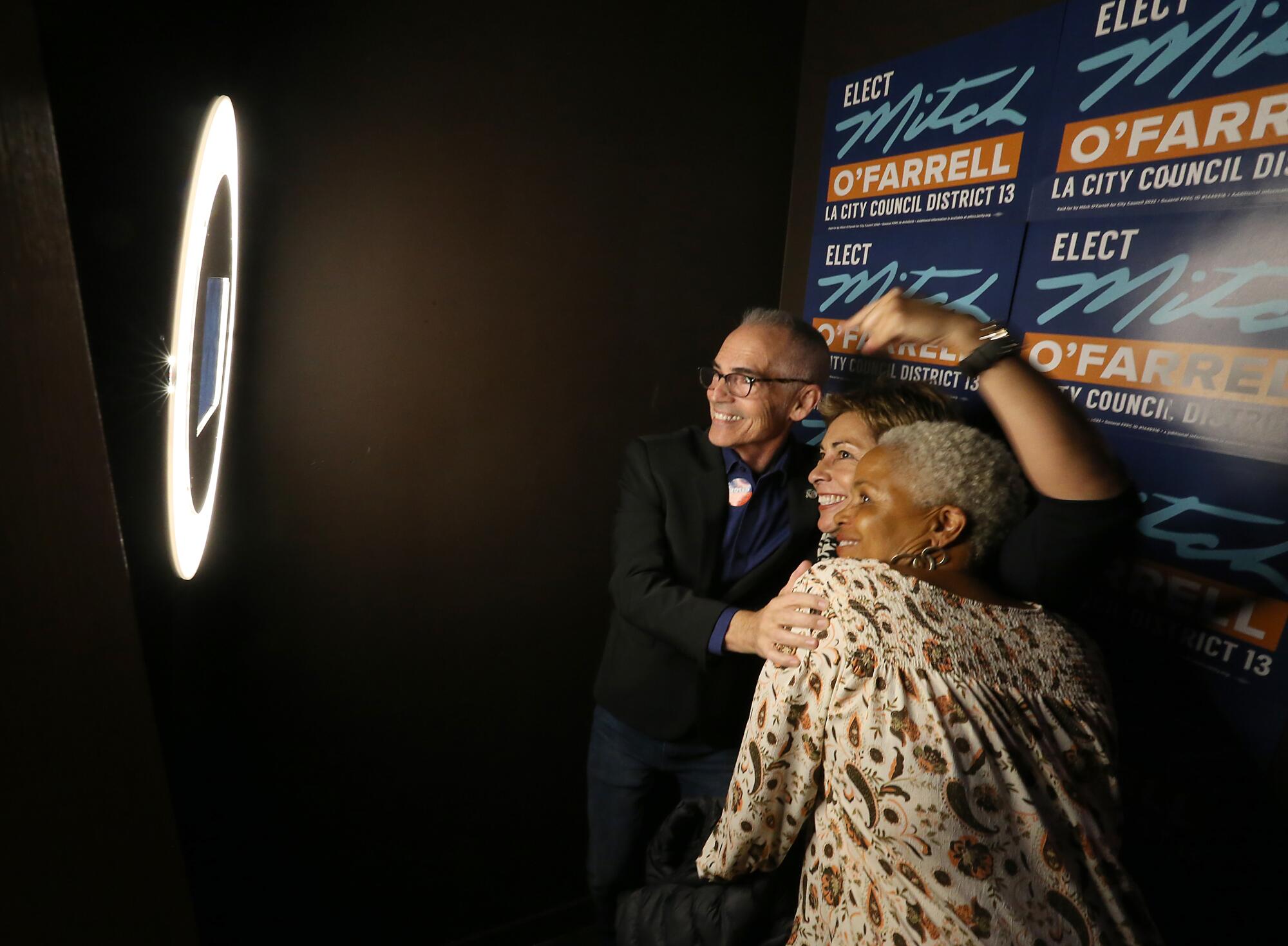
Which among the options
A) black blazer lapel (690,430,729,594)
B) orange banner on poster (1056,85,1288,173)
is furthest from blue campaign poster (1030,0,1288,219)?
black blazer lapel (690,430,729,594)

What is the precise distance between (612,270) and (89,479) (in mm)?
1629

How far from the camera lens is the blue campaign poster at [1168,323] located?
132cm

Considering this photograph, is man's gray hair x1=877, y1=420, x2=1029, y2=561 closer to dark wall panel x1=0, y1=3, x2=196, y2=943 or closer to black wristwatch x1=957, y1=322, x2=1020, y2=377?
black wristwatch x1=957, y1=322, x2=1020, y2=377

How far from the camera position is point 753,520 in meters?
1.87

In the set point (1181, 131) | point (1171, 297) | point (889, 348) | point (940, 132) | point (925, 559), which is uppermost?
point (940, 132)

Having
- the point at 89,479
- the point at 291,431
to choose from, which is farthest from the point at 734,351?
the point at 89,479

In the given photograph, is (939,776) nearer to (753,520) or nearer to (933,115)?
(753,520)

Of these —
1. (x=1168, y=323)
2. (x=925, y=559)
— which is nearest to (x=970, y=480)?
(x=925, y=559)

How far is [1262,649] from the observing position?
4.50 feet

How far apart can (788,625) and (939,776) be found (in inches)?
12.9

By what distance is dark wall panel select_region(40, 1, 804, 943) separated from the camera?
65.9 inches

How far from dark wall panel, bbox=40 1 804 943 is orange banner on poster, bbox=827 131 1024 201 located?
10.7 inches

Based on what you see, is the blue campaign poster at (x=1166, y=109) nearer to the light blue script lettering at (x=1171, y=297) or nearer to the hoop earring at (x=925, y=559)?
the light blue script lettering at (x=1171, y=297)

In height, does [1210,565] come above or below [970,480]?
below
